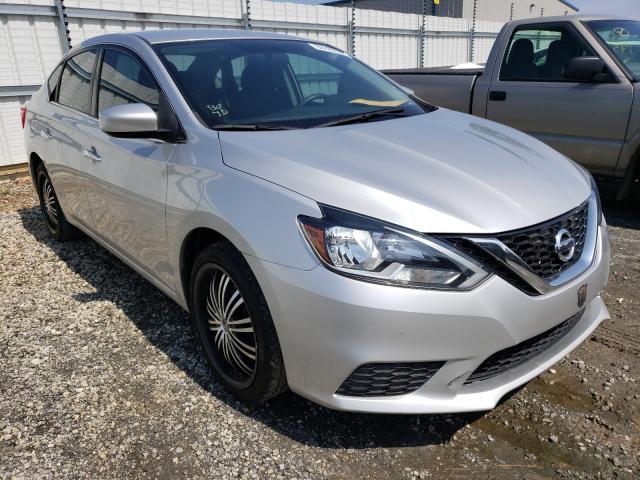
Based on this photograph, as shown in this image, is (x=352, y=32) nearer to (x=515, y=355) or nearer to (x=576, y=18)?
(x=576, y=18)

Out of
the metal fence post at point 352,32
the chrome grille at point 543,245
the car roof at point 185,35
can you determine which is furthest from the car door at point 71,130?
the metal fence post at point 352,32

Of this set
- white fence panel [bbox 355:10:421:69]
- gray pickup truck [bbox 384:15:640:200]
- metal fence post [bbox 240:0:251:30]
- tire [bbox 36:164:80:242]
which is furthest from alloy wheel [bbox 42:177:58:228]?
white fence panel [bbox 355:10:421:69]

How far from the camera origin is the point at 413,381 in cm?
207

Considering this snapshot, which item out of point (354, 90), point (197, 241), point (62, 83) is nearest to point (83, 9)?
point (62, 83)

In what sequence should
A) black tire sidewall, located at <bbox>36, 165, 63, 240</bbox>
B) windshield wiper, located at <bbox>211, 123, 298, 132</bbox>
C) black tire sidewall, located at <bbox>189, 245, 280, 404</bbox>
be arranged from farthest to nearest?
1. black tire sidewall, located at <bbox>36, 165, 63, 240</bbox>
2. windshield wiper, located at <bbox>211, 123, 298, 132</bbox>
3. black tire sidewall, located at <bbox>189, 245, 280, 404</bbox>

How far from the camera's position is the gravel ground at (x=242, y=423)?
2.23 metres

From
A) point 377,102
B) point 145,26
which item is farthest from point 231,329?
point 145,26

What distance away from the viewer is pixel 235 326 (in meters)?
2.49

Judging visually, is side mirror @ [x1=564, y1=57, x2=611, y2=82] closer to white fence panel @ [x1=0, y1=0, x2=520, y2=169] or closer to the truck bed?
the truck bed

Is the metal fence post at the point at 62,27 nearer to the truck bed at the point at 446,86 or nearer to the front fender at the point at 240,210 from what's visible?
the truck bed at the point at 446,86

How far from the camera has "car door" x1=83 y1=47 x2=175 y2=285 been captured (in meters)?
2.82

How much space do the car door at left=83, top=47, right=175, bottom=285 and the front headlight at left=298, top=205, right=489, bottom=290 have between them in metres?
1.16

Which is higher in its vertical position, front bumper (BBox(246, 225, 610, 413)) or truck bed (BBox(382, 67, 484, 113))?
truck bed (BBox(382, 67, 484, 113))

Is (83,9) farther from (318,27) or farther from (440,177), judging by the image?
(440,177)
